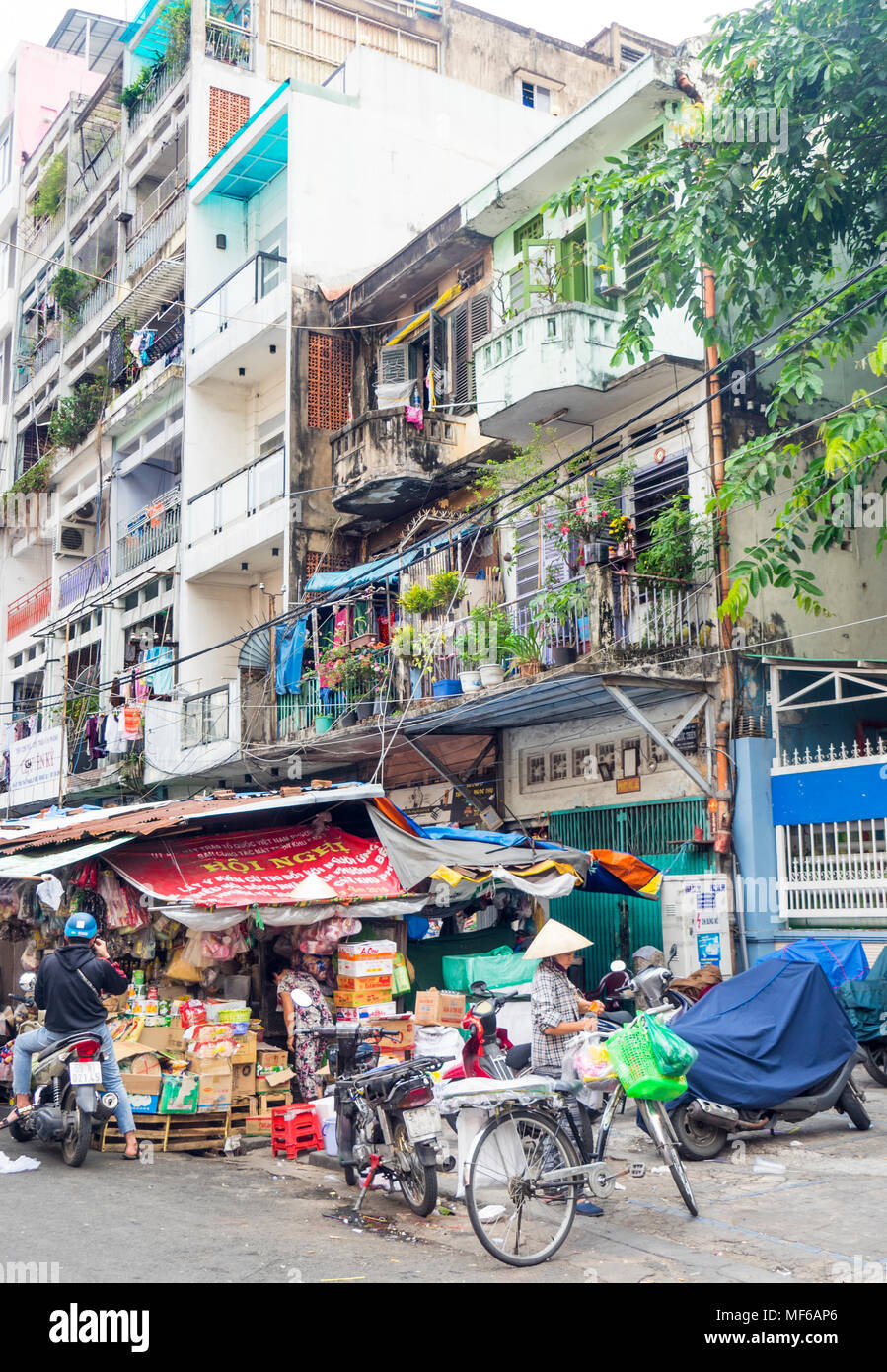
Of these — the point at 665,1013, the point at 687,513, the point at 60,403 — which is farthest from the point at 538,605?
the point at 60,403

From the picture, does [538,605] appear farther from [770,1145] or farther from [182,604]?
[182,604]

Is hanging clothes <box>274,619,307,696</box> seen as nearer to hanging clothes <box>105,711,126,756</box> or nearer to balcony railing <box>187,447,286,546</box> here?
balcony railing <box>187,447,286,546</box>

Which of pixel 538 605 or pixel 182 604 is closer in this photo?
pixel 538 605

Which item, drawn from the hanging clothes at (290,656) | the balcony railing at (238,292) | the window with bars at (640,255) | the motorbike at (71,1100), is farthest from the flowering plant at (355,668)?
the motorbike at (71,1100)

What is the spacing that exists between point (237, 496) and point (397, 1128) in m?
16.6

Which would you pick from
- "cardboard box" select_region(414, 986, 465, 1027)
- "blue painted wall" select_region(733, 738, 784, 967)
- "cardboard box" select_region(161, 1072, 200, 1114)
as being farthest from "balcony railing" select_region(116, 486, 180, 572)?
"cardboard box" select_region(161, 1072, 200, 1114)

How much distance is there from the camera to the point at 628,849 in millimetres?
15164

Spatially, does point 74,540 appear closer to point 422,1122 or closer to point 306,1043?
point 306,1043

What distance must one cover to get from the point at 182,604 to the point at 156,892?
43.4 feet

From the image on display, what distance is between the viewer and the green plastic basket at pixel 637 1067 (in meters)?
6.75

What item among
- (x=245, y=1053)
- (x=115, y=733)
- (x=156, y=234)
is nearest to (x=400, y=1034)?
(x=245, y=1053)

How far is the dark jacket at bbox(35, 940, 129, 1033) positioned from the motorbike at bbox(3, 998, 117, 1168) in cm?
12

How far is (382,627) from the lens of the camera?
18438 millimetres

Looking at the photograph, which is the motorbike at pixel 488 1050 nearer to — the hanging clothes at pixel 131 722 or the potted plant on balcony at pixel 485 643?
the potted plant on balcony at pixel 485 643
